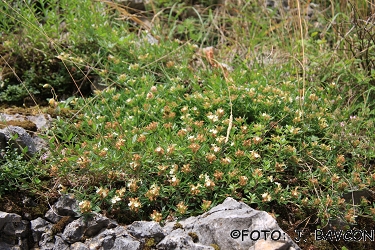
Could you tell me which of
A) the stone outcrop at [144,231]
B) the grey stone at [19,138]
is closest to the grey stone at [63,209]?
the stone outcrop at [144,231]

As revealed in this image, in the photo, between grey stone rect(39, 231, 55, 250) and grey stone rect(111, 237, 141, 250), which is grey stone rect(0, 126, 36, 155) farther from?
grey stone rect(111, 237, 141, 250)

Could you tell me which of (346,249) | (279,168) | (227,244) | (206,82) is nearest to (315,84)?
(206,82)

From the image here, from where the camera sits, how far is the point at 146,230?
8.75 feet

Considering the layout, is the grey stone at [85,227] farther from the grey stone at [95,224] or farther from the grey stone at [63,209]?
the grey stone at [63,209]

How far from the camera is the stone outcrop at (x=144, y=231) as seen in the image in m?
2.53

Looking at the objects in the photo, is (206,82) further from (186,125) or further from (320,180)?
Result: (320,180)

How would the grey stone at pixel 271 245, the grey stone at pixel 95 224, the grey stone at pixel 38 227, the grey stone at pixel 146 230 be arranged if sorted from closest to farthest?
1. the grey stone at pixel 271 245
2. the grey stone at pixel 146 230
3. the grey stone at pixel 95 224
4. the grey stone at pixel 38 227

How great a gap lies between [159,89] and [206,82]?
0.44 m

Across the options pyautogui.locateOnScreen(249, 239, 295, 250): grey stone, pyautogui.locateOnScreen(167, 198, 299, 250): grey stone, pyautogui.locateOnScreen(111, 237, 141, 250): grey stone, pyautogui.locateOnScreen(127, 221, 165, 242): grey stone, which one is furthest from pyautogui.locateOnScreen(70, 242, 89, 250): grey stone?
pyautogui.locateOnScreen(249, 239, 295, 250): grey stone

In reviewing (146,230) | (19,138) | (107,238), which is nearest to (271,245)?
(146,230)

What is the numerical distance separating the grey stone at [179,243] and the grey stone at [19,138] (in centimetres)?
126

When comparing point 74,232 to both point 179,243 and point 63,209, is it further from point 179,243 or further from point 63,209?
point 179,243

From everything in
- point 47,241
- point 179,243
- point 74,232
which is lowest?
point 47,241

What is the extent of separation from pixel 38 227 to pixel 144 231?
29.0 inches
